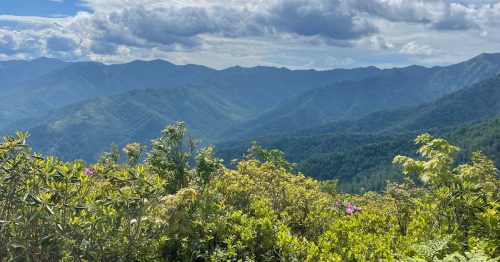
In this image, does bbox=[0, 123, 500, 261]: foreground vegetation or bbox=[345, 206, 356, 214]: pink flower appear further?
bbox=[345, 206, 356, 214]: pink flower

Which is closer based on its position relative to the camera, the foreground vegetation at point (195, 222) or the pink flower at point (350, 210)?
the foreground vegetation at point (195, 222)

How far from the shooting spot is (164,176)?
1071cm

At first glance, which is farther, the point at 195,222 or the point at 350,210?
the point at 350,210

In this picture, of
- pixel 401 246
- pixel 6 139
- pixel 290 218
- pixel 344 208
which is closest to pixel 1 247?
pixel 6 139

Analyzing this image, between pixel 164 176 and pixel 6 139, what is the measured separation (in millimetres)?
4486

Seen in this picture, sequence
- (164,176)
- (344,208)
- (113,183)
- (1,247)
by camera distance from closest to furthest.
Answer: (1,247) → (113,183) → (164,176) → (344,208)

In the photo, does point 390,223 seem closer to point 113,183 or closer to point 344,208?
point 344,208

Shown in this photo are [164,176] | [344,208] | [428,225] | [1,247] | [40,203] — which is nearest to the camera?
[40,203]

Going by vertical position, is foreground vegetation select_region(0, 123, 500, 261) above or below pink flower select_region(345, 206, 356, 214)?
above

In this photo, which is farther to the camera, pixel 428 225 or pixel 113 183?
pixel 113 183

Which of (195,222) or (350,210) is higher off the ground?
(195,222)

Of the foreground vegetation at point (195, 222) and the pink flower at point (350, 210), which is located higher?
the foreground vegetation at point (195, 222)

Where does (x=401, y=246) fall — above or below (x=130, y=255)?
above

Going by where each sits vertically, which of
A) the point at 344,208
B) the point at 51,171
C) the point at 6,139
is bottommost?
the point at 344,208
